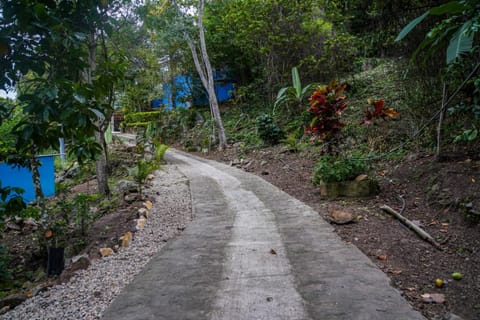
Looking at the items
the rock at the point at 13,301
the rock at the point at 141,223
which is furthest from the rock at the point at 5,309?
the rock at the point at 141,223

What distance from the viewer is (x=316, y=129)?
5.09 m

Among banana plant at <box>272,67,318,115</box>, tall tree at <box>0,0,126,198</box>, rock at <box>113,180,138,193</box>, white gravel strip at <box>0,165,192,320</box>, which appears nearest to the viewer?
tall tree at <box>0,0,126,198</box>

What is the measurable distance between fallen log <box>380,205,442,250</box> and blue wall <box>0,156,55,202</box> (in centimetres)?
660

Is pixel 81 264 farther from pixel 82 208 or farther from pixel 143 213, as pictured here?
pixel 143 213

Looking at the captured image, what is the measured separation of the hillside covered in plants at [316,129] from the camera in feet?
7.13

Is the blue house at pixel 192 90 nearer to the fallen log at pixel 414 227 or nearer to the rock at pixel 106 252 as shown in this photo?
the fallen log at pixel 414 227

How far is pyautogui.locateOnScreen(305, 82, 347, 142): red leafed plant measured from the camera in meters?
4.94

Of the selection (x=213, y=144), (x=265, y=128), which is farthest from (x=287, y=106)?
(x=213, y=144)

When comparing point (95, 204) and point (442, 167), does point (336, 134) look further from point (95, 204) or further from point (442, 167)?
point (95, 204)

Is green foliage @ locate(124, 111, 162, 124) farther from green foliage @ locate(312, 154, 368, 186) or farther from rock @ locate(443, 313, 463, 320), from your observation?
rock @ locate(443, 313, 463, 320)

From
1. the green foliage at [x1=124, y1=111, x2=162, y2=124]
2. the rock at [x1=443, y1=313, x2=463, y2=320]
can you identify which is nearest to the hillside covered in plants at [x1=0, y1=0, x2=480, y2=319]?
the rock at [x1=443, y1=313, x2=463, y2=320]

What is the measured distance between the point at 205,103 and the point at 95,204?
43.5 ft

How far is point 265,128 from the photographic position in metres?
10.1

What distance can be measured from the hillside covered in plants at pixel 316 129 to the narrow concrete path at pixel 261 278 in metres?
0.29
